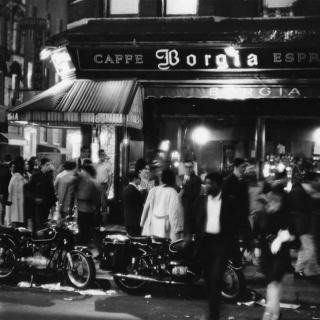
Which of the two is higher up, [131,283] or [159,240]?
[159,240]

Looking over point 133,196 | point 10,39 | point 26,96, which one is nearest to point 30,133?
point 26,96

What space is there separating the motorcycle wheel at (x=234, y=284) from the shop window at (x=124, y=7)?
30.1 feet

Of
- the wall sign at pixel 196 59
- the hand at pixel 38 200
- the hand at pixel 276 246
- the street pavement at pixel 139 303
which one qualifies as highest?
the wall sign at pixel 196 59

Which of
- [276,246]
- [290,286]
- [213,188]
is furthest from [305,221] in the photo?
[213,188]

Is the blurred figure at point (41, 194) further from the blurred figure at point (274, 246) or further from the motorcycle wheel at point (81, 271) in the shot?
the blurred figure at point (274, 246)

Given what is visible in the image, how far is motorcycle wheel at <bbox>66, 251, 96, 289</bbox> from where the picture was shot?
9.13 m

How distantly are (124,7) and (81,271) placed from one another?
871 cm

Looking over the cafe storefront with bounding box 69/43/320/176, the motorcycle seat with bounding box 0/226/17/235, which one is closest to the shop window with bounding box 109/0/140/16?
the cafe storefront with bounding box 69/43/320/176

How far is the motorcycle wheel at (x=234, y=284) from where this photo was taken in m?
8.41

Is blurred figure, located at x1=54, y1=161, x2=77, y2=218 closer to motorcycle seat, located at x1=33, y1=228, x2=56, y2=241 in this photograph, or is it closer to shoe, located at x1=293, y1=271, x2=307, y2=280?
motorcycle seat, located at x1=33, y1=228, x2=56, y2=241

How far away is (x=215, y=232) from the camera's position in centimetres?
707

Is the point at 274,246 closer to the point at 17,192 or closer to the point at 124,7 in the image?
the point at 17,192

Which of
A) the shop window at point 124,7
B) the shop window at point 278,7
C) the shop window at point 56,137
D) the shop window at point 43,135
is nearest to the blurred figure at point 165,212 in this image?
the shop window at point 278,7

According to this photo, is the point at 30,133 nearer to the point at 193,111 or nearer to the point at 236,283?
the point at 193,111
